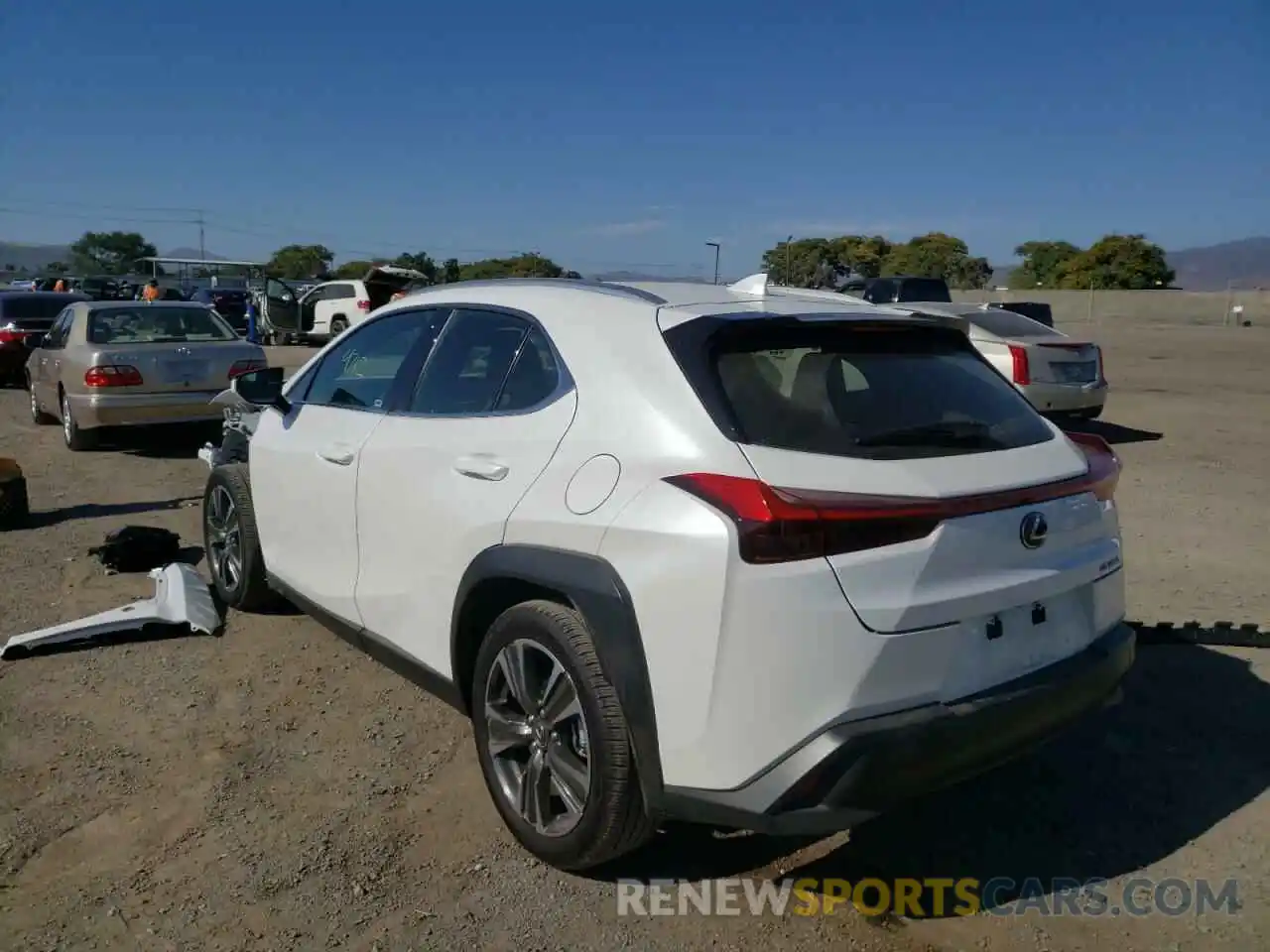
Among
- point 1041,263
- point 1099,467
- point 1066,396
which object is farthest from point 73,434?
point 1041,263

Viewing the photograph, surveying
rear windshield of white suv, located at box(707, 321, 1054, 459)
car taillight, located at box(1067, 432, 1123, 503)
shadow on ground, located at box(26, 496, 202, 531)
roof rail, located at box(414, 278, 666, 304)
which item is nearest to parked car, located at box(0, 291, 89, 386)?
shadow on ground, located at box(26, 496, 202, 531)

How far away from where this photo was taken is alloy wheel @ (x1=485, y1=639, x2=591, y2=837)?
296cm

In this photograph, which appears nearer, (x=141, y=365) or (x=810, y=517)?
(x=810, y=517)

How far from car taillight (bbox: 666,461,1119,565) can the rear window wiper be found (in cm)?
23

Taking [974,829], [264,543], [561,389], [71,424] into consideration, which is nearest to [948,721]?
[974,829]

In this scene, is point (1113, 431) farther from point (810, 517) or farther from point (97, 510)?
point (810, 517)

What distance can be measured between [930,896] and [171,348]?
8.94m

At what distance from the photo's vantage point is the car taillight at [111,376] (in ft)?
31.2

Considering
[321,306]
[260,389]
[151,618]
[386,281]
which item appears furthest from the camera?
[321,306]

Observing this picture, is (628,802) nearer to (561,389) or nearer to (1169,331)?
(561,389)

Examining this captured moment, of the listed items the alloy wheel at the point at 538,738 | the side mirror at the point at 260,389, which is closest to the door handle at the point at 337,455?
the side mirror at the point at 260,389

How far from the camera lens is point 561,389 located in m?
3.11

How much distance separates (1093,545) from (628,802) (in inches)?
60.7

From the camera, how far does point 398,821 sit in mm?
3400
